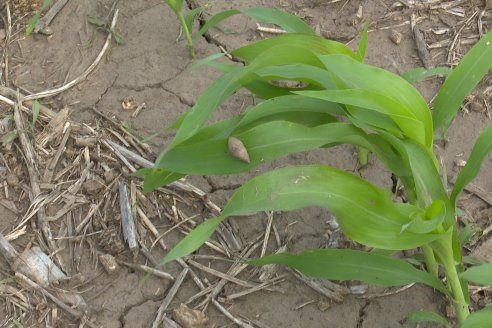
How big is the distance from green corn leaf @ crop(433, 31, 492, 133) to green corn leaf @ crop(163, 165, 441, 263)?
0.36 metres

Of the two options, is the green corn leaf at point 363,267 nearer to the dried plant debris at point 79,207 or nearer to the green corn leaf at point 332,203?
the green corn leaf at point 332,203

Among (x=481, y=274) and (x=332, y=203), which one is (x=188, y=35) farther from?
(x=481, y=274)

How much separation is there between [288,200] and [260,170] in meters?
0.68

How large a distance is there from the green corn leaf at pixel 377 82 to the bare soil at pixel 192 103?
21.4 inches

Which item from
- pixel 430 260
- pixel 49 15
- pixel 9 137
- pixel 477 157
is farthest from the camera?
pixel 49 15

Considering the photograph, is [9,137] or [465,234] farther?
[9,137]

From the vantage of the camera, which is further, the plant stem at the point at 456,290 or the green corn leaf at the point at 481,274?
the plant stem at the point at 456,290

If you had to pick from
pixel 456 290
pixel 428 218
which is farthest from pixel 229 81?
pixel 456 290

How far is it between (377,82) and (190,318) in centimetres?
87

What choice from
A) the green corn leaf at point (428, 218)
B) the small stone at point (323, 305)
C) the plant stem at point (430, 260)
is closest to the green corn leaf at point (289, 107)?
the green corn leaf at point (428, 218)

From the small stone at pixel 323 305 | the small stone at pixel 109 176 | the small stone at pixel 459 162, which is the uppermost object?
the small stone at pixel 459 162

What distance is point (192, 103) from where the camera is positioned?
2.42 metres

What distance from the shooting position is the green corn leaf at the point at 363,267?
1.70 m

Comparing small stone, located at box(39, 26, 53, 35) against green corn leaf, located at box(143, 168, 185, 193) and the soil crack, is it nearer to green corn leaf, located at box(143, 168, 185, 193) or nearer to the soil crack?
green corn leaf, located at box(143, 168, 185, 193)
